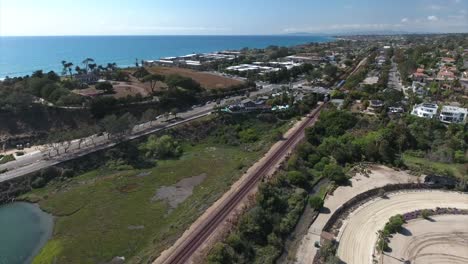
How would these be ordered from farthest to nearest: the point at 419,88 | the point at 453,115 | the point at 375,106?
the point at 419,88
the point at 375,106
the point at 453,115

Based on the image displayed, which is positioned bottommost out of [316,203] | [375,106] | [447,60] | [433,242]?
[433,242]

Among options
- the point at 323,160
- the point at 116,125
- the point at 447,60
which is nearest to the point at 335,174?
the point at 323,160

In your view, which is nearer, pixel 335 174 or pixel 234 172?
pixel 335 174

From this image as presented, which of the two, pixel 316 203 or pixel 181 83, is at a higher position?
pixel 181 83

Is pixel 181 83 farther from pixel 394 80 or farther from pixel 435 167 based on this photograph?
pixel 394 80

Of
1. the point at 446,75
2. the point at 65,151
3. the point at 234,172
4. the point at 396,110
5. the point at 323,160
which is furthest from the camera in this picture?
the point at 446,75

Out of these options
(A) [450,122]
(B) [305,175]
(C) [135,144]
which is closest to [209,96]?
(C) [135,144]

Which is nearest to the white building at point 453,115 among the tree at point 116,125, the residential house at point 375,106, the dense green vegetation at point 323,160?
the dense green vegetation at point 323,160

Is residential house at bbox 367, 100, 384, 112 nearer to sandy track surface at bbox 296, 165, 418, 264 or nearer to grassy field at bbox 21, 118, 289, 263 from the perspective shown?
sandy track surface at bbox 296, 165, 418, 264

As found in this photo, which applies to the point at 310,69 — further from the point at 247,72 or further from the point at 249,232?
the point at 249,232
